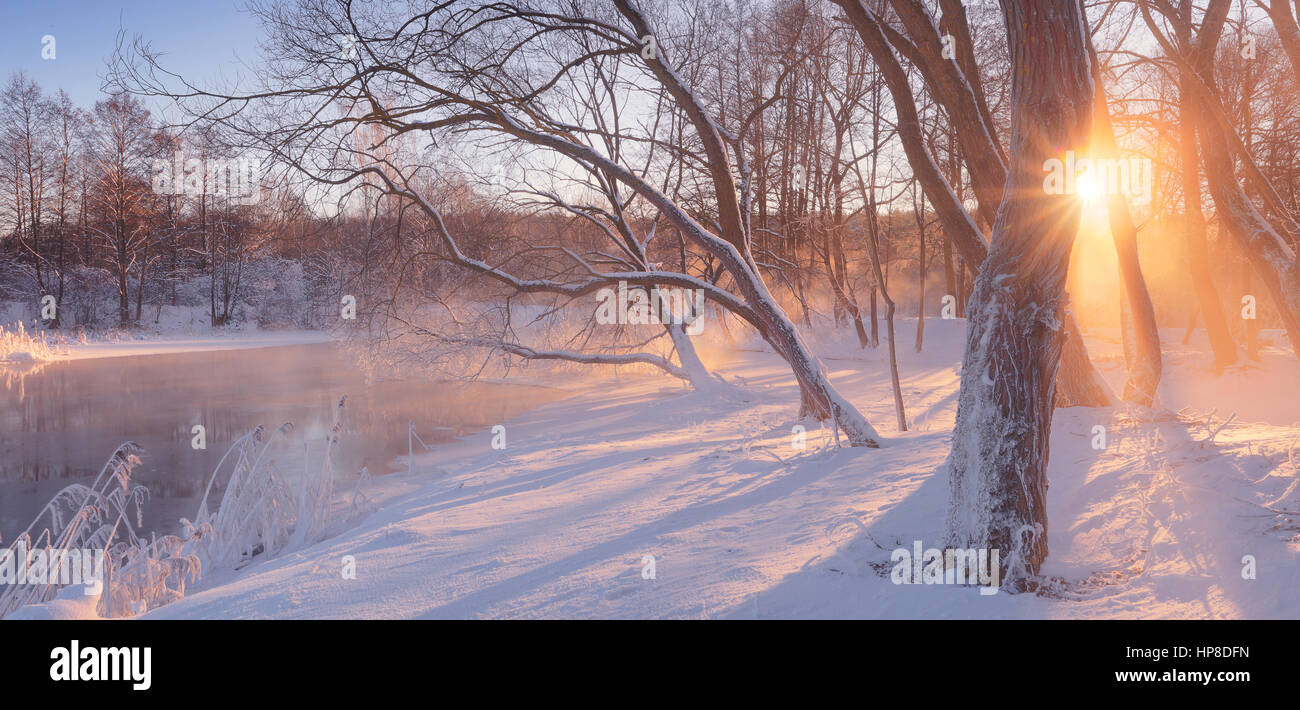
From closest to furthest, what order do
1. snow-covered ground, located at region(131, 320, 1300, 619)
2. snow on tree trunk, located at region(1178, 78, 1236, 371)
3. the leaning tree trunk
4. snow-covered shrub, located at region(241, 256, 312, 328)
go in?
snow-covered ground, located at region(131, 320, 1300, 619) < the leaning tree trunk < snow on tree trunk, located at region(1178, 78, 1236, 371) < snow-covered shrub, located at region(241, 256, 312, 328)

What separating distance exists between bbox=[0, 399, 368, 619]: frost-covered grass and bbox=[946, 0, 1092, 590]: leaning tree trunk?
→ 16.3ft

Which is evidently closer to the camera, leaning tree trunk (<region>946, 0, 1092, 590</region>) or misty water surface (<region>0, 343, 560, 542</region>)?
leaning tree trunk (<region>946, 0, 1092, 590</region>)

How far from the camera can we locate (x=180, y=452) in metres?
10.5

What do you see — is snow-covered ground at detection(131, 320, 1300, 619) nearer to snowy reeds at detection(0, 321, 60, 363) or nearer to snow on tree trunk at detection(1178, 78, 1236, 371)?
snow on tree trunk at detection(1178, 78, 1236, 371)

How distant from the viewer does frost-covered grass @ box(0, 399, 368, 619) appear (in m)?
4.74

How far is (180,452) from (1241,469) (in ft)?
40.4

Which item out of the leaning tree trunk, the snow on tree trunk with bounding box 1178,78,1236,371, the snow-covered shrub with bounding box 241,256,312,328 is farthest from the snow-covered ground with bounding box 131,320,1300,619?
Result: the snow-covered shrub with bounding box 241,256,312,328

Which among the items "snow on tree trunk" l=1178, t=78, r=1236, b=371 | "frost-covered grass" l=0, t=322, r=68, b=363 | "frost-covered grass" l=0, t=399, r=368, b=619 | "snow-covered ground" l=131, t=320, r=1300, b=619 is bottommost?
"frost-covered grass" l=0, t=399, r=368, b=619

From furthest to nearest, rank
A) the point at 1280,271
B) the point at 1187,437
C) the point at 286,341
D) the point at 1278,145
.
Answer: the point at 286,341, the point at 1278,145, the point at 1280,271, the point at 1187,437

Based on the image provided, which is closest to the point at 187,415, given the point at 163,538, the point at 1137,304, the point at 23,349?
the point at 163,538

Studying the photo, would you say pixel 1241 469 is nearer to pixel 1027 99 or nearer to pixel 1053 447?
pixel 1053 447

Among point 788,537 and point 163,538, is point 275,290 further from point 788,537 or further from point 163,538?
point 788,537

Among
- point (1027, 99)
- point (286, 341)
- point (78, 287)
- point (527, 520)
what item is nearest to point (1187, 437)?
point (1027, 99)

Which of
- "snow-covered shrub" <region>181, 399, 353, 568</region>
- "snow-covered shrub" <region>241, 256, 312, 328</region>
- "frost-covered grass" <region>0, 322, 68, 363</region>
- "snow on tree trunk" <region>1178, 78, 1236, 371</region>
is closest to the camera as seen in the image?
"snow-covered shrub" <region>181, 399, 353, 568</region>
